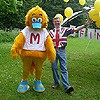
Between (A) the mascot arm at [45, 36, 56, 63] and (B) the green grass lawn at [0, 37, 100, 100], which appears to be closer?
(A) the mascot arm at [45, 36, 56, 63]

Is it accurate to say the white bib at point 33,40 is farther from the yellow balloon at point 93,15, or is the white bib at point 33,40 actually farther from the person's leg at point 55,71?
the yellow balloon at point 93,15

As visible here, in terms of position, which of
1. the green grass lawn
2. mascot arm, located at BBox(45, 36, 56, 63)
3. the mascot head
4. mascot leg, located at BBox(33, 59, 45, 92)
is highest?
the mascot head

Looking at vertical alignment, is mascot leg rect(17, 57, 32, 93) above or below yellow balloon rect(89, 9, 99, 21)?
below

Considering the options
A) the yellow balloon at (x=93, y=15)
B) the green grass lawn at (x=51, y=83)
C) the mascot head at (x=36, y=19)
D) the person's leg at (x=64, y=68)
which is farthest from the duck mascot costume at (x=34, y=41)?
the yellow balloon at (x=93, y=15)

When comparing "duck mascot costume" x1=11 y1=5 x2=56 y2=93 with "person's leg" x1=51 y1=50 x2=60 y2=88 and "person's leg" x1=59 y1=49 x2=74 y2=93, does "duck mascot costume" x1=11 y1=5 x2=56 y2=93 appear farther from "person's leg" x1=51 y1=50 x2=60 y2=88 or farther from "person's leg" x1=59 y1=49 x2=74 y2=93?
"person's leg" x1=51 y1=50 x2=60 y2=88

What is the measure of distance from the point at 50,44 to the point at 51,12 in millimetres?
33328

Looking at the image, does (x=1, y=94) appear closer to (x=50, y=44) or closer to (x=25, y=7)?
(x=50, y=44)

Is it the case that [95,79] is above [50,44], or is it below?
below

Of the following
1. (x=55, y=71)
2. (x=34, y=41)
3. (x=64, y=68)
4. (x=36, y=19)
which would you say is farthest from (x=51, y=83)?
(x=36, y=19)

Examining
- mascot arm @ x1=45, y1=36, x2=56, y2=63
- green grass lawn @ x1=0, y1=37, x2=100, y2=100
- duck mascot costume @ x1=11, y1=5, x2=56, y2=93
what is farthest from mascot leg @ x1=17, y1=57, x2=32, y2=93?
mascot arm @ x1=45, y1=36, x2=56, y2=63

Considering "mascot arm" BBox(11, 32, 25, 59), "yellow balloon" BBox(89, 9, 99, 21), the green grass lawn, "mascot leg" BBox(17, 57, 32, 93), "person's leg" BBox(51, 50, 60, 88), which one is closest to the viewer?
"mascot arm" BBox(11, 32, 25, 59)

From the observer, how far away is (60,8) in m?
38.4

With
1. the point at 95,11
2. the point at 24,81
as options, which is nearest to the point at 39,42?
the point at 24,81

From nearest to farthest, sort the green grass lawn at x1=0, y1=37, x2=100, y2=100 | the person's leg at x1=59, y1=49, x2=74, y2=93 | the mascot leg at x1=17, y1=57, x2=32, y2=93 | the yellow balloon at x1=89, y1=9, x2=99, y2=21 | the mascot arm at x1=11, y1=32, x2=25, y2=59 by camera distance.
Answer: the mascot arm at x1=11, y1=32, x2=25, y2=59, the mascot leg at x1=17, y1=57, x2=32, y2=93, the green grass lawn at x1=0, y1=37, x2=100, y2=100, the person's leg at x1=59, y1=49, x2=74, y2=93, the yellow balloon at x1=89, y1=9, x2=99, y2=21
